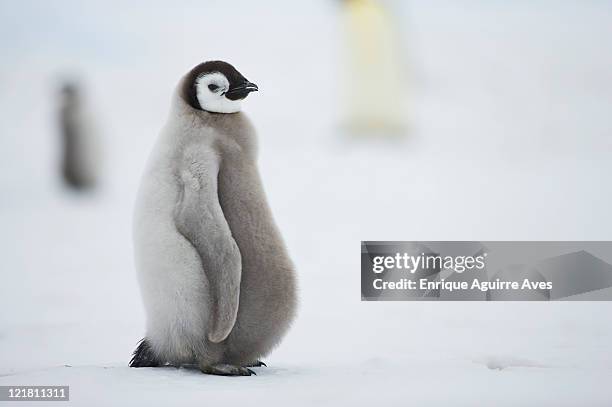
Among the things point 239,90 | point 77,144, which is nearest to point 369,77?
point 239,90

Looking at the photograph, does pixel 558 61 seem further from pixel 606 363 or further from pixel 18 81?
pixel 18 81

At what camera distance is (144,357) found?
2.58 metres

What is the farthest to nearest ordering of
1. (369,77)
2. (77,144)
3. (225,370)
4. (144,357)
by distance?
(369,77) → (77,144) → (144,357) → (225,370)

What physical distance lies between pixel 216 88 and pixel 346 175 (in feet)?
1.87

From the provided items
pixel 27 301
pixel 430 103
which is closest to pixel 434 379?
pixel 430 103

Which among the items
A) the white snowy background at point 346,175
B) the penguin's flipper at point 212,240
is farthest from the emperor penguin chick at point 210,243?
the white snowy background at point 346,175

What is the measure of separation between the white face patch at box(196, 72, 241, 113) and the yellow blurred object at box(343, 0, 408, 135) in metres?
0.53

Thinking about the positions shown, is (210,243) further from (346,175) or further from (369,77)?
(369,77)

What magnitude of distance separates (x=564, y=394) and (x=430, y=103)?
1.03 meters

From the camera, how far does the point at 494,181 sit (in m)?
2.86

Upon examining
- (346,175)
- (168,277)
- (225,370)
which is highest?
(346,175)

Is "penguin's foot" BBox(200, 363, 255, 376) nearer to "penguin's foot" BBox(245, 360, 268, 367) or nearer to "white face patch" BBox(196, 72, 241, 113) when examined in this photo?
"penguin's foot" BBox(245, 360, 268, 367)

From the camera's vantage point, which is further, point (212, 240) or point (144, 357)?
point (144, 357)

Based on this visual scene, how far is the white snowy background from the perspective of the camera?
2.75m
